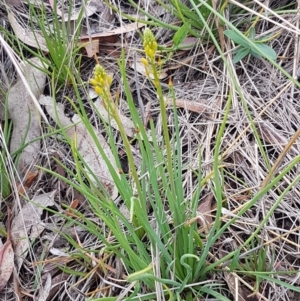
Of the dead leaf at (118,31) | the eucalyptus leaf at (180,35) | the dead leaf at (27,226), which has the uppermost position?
the dead leaf at (118,31)

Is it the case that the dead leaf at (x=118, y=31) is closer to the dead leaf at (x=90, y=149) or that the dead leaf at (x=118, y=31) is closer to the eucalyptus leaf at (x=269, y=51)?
the dead leaf at (x=90, y=149)

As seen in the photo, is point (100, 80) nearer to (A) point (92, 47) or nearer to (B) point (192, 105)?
(B) point (192, 105)

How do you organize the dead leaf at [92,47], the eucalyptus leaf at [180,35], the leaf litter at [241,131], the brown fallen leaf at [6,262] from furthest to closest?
1. the dead leaf at [92,47]
2. the eucalyptus leaf at [180,35]
3. the brown fallen leaf at [6,262]
4. the leaf litter at [241,131]

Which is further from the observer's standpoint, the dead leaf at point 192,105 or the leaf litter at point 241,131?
the dead leaf at point 192,105

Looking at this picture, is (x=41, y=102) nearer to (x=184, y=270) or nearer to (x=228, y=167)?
(x=228, y=167)

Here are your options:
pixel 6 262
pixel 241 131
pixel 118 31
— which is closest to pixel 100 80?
pixel 241 131

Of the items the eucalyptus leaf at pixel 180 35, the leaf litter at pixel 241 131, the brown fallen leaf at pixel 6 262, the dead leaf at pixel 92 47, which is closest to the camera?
the leaf litter at pixel 241 131

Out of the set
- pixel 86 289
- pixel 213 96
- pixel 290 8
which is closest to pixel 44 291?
pixel 86 289

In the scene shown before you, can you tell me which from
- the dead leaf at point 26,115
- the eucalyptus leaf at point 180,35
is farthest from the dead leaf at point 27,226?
the eucalyptus leaf at point 180,35
